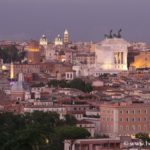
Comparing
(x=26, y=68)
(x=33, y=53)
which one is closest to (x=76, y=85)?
(x=26, y=68)

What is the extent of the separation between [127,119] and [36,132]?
10719mm

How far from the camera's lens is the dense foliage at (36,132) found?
23.6 meters

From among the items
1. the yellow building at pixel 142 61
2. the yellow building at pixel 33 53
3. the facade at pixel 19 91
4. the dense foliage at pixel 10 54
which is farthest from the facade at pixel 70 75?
the dense foliage at pixel 10 54

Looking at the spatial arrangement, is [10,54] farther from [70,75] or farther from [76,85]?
[76,85]

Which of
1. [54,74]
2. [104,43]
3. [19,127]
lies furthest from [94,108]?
[104,43]

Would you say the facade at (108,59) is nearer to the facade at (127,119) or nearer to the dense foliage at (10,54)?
the dense foliage at (10,54)

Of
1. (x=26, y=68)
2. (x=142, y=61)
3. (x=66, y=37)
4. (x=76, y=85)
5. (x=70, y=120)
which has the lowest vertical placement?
(x=70, y=120)

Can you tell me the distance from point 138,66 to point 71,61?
4797mm

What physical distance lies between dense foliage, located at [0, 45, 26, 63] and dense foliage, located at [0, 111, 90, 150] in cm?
4730

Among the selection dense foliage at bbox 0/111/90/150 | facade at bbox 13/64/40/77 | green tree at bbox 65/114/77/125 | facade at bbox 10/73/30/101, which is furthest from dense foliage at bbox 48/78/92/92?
dense foliage at bbox 0/111/90/150

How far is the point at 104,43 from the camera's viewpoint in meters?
76.0

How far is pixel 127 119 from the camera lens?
35.4 metres

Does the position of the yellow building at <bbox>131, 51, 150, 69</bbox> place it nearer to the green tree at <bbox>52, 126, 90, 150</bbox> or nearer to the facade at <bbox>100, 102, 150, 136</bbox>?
the facade at <bbox>100, 102, 150, 136</bbox>

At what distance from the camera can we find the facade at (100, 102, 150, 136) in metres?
35.1
